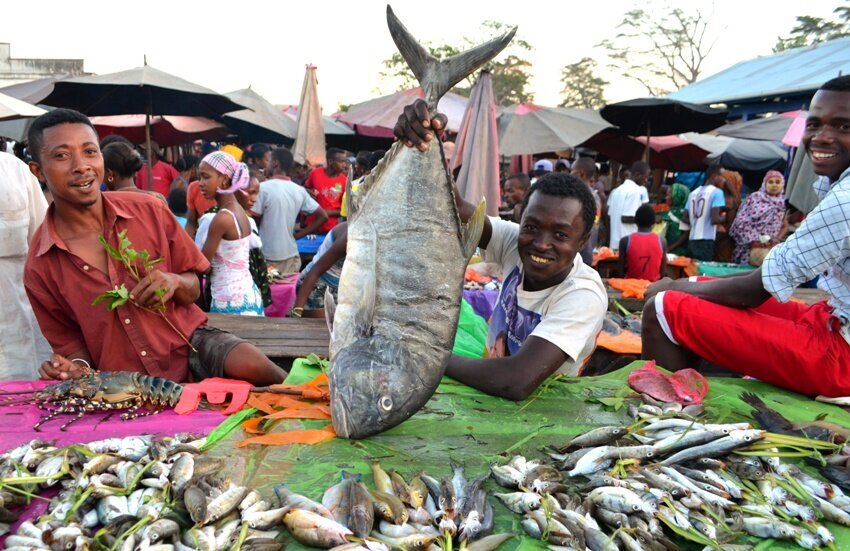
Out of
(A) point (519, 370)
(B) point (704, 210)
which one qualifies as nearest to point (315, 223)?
(A) point (519, 370)

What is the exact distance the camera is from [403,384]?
2256 millimetres

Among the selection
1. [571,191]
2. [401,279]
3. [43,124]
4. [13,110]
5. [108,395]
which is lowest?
[108,395]

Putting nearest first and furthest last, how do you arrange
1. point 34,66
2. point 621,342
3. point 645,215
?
point 621,342 < point 645,215 < point 34,66

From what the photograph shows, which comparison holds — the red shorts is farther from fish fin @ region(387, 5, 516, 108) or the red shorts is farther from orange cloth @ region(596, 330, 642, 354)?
fish fin @ region(387, 5, 516, 108)

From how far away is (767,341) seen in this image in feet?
10.1

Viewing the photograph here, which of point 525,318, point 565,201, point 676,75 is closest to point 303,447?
point 525,318

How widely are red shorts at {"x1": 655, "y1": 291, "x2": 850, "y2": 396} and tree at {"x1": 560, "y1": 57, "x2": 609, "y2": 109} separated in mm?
39047

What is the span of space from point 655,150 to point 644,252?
655 cm

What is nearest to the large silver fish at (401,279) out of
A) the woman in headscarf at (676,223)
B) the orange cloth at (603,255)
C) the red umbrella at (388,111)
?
the orange cloth at (603,255)

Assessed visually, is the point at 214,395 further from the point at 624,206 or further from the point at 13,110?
the point at 624,206

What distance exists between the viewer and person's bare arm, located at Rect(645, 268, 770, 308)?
10.1 ft

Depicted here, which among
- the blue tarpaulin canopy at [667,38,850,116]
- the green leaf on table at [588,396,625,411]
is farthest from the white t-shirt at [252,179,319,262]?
the blue tarpaulin canopy at [667,38,850,116]

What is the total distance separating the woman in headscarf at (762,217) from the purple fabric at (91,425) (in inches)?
334

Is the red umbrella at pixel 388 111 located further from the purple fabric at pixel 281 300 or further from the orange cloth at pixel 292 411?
the orange cloth at pixel 292 411
